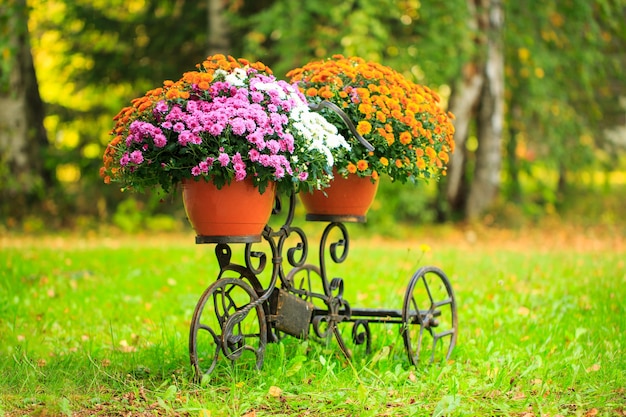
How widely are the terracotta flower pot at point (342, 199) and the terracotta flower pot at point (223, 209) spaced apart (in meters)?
0.58

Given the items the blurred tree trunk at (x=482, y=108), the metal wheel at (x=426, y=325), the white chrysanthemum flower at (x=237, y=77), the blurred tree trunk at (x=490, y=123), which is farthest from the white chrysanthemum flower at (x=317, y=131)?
the blurred tree trunk at (x=490, y=123)

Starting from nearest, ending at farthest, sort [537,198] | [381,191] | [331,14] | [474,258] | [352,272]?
[352,272], [474,258], [331,14], [381,191], [537,198]

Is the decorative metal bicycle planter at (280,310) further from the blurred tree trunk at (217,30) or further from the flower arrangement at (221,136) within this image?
the blurred tree trunk at (217,30)

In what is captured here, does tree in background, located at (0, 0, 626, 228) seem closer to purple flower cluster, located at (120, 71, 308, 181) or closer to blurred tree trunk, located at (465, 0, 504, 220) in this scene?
blurred tree trunk, located at (465, 0, 504, 220)

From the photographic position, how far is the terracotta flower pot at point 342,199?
4059mm

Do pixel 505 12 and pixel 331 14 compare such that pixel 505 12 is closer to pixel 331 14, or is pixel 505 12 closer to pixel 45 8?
pixel 331 14

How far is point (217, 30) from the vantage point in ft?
36.6

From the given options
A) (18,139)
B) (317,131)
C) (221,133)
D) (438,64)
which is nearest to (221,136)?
(221,133)

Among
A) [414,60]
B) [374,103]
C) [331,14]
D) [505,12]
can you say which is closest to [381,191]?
[414,60]

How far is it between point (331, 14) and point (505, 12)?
386cm

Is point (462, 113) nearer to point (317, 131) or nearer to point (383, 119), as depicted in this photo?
point (383, 119)

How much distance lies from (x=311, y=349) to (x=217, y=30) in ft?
25.8

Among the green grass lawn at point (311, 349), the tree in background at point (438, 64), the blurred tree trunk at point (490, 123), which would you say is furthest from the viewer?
the blurred tree trunk at point (490, 123)

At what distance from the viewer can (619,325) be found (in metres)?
4.97
